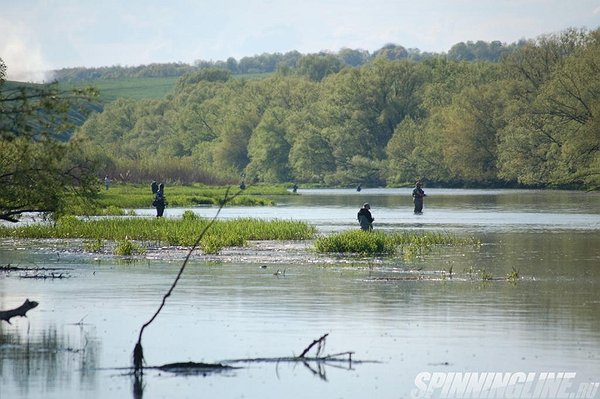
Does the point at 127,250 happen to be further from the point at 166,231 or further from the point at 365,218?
the point at 365,218

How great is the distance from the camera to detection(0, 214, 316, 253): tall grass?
4609cm

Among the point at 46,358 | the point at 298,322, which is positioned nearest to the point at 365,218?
the point at 298,322

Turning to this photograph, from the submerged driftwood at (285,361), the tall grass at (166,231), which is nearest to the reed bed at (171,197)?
the tall grass at (166,231)

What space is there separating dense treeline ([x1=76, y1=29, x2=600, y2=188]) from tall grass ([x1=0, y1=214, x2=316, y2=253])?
56.0 meters

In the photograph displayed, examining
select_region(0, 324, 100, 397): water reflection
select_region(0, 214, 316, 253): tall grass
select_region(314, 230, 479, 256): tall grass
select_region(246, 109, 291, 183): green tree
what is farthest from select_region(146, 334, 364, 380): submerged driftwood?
select_region(246, 109, 291, 183): green tree

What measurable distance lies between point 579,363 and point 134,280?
52.3ft

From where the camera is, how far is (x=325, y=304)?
27.5m

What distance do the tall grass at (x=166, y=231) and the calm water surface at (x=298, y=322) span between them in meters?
5.53

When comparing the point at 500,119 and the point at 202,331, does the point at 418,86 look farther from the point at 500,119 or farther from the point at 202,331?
the point at 202,331

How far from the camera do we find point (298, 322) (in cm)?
2456

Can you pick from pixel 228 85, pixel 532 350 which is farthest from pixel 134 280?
pixel 228 85

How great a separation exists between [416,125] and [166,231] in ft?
321

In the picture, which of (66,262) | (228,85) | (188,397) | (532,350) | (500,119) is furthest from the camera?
(228,85)

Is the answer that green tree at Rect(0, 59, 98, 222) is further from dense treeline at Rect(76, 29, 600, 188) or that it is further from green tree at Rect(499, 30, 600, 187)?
green tree at Rect(499, 30, 600, 187)
